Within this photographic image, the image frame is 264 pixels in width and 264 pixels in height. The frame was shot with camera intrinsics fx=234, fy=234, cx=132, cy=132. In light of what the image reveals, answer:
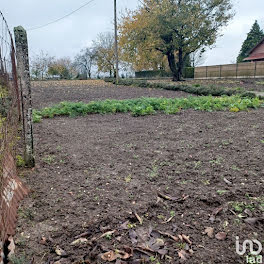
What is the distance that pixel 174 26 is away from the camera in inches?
723

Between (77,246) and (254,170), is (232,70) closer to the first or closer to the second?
(254,170)

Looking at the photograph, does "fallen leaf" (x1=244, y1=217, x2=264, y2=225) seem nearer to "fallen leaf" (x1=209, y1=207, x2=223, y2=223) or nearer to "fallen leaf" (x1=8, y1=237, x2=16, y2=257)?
"fallen leaf" (x1=209, y1=207, x2=223, y2=223)

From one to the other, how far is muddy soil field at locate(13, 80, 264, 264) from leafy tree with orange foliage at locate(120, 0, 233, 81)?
54.6 feet

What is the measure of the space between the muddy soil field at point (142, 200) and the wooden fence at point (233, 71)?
1978cm

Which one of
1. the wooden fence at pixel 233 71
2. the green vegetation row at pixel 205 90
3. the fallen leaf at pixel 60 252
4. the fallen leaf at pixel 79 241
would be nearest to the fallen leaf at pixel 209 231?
the fallen leaf at pixel 79 241

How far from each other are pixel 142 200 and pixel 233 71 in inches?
952

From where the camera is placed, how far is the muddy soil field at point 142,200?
1549 mm

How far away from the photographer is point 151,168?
2.81 metres

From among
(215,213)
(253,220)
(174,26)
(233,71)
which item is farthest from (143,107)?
(233,71)

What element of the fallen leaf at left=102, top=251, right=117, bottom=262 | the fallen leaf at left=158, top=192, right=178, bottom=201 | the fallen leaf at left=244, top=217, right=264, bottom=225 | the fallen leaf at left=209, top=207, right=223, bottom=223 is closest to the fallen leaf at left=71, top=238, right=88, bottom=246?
the fallen leaf at left=102, top=251, right=117, bottom=262

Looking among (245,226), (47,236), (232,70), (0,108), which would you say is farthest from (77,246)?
(232,70)

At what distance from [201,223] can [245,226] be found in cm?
32

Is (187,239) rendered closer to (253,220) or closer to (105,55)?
(253,220)

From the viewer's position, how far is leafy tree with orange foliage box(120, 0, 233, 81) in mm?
18172
